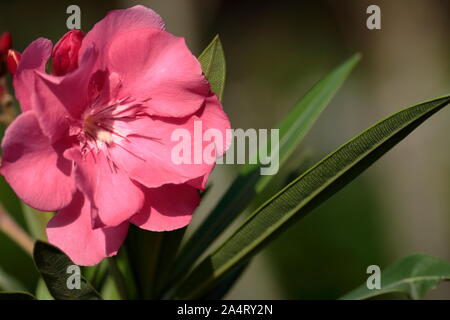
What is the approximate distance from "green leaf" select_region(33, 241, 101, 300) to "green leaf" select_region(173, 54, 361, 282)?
0.19 m

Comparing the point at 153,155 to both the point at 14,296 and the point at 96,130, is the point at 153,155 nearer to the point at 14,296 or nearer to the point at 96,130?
the point at 96,130

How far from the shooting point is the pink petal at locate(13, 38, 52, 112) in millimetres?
723

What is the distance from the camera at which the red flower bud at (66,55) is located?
771mm

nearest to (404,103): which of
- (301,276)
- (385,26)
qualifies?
(385,26)

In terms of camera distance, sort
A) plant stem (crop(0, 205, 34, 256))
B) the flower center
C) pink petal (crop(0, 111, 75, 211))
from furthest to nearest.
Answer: plant stem (crop(0, 205, 34, 256)), the flower center, pink petal (crop(0, 111, 75, 211))

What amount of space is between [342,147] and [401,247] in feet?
8.01

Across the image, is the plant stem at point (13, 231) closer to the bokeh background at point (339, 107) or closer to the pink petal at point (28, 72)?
the pink petal at point (28, 72)

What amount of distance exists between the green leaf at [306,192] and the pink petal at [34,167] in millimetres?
271

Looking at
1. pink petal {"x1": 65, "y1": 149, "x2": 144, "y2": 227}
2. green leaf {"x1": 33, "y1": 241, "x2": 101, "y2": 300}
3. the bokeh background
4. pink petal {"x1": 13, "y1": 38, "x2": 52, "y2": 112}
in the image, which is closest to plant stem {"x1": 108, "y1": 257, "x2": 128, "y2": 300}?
green leaf {"x1": 33, "y1": 241, "x2": 101, "y2": 300}

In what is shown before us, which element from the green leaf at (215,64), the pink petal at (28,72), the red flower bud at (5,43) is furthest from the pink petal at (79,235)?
the red flower bud at (5,43)

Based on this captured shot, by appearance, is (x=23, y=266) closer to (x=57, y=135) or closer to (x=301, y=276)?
(x=301, y=276)

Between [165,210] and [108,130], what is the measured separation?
0.48ft

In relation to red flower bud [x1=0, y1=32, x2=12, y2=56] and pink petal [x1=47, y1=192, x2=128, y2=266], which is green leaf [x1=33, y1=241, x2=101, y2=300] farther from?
red flower bud [x1=0, y1=32, x2=12, y2=56]
